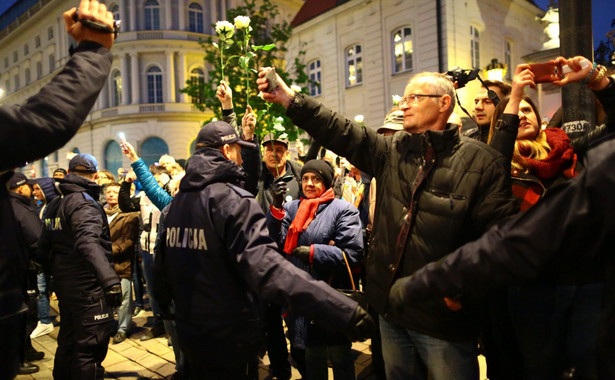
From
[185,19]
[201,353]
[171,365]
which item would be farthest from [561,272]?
[185,19]

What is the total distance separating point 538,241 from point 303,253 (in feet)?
7.70

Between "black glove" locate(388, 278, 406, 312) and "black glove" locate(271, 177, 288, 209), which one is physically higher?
"black glove" locate(271, 177, 288, 209)

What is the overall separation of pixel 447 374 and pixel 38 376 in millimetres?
4687

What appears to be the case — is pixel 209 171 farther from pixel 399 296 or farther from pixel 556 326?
pixel 556 326

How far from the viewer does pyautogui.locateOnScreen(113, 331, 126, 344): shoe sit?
560 centimetres

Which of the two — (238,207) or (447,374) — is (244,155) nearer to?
(238,207)

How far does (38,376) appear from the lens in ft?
15.4

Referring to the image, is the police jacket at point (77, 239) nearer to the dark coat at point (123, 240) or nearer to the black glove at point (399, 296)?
the dark coat at point (123, 240)

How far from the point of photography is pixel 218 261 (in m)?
2.41

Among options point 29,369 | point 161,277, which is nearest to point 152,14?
point 29,369

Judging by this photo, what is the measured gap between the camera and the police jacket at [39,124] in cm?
158

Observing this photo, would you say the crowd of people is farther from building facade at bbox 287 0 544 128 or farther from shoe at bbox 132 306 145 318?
building facade at bbox 287 0 544 128

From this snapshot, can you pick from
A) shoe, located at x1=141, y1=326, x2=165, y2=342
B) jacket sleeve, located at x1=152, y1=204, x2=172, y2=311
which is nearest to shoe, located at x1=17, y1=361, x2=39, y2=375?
shoe, located at x1=141, y1=326, x2=165, y2=342

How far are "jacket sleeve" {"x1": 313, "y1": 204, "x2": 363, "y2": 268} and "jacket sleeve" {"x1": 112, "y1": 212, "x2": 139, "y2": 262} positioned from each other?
362 cm
